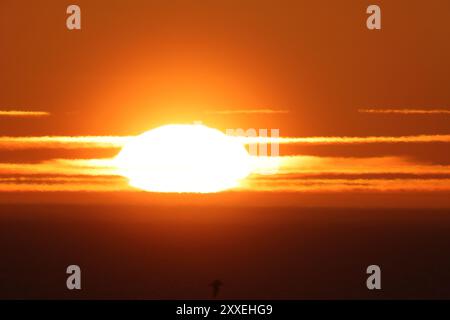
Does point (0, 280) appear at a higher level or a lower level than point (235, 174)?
lower

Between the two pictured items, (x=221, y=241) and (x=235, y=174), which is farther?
(x=221, y=241)

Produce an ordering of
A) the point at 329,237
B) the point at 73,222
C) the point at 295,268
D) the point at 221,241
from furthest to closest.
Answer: the point at 295,268 < the point at 329,237 < the point at 221,241 < the point at 73,222

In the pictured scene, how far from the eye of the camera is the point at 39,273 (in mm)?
46375

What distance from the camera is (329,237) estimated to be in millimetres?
48750

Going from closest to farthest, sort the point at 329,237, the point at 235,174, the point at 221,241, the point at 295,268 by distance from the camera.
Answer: the point at 235,174 < the point at 221,241 < the point at 329,237 < the point at 295,268

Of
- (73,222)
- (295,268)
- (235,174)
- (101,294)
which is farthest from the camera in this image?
(101,294)

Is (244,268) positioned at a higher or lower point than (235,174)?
lower
